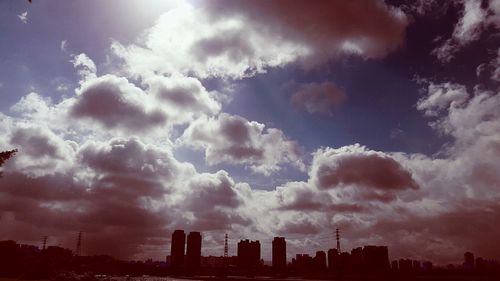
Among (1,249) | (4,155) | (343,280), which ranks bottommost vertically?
(343,280)

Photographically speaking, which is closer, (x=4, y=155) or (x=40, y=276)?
(x=4, y=155)

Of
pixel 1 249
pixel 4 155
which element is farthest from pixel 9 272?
pixel 4 155

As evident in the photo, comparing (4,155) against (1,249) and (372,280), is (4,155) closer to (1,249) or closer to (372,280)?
(1,249)

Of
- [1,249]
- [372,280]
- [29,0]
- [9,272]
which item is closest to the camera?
[29,0]

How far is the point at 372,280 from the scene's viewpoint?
151 metres

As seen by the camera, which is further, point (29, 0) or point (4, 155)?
point (4, 155)

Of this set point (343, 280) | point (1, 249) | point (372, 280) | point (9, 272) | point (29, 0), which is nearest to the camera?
point (29, 0)

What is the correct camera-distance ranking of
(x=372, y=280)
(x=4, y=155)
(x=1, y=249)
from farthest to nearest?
(x=372, y=280) < (x=1, y=249) < (x=4, y=155)

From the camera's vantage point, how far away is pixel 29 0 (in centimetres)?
2098

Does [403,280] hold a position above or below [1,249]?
below

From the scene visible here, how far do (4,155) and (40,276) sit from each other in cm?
9441

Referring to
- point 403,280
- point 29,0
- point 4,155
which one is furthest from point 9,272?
point 403,280

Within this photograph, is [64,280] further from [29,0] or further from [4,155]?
[29,0]

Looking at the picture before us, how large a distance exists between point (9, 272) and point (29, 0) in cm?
11509
